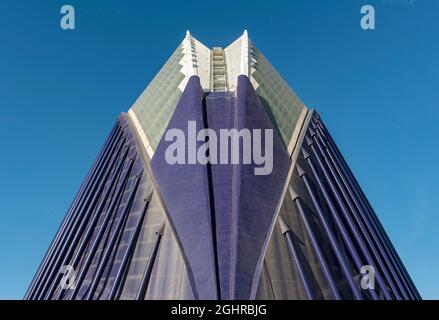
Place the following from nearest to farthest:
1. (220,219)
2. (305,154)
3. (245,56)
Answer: (220,219)
(305,154)
(245,56)

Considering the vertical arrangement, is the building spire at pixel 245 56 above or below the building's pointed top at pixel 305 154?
above

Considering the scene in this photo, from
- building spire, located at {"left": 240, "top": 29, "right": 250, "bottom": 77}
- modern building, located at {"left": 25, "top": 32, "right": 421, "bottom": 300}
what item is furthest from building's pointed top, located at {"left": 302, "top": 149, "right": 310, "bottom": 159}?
building spire, located at {"left": 240, "top": 29, "right": 250, "bottom": 77}

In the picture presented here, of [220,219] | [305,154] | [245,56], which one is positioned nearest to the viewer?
[220,219]

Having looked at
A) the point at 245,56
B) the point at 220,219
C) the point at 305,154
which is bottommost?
the point at 220,219

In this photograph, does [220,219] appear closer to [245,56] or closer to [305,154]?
[305,154]

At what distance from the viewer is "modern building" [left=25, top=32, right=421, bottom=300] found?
1741 cm

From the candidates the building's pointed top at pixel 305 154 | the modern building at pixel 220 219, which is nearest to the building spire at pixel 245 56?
the modern building at pixel 220 219

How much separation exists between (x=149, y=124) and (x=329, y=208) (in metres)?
13.8

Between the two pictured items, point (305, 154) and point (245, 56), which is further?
point (245, 56)

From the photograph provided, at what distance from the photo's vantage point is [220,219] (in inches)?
760

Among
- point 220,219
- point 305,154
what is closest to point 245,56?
point 305,154

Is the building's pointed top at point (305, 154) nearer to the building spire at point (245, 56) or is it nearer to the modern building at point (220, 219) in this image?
the modern building at point (220, 219)

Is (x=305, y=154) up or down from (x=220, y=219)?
up

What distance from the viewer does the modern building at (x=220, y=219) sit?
17.4m
